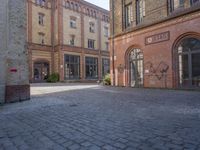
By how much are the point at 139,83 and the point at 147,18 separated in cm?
543

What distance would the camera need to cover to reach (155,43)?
47.4 feet

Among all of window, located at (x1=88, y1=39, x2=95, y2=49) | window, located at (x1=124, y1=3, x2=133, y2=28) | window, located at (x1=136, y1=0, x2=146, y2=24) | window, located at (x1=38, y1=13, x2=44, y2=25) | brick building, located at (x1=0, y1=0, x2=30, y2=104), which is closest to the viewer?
brick building, located at (x1=0, y1=0, x2=30, y2=104)

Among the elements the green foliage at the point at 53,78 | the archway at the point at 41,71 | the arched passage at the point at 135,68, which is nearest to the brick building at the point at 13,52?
the arched passage at the point at 135,68

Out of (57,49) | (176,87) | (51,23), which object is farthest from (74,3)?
Result: (176,87)

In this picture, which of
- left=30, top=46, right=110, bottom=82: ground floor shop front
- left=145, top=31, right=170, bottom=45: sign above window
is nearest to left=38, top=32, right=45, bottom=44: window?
left=30, top=46, right=110, bottom=82: ground floor shop front

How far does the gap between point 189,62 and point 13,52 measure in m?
10.7

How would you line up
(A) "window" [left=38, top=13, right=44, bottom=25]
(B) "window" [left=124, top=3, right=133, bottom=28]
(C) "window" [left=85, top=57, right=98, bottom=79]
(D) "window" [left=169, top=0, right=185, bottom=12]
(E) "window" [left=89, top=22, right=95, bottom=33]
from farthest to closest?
(E) "window" [left=89, top=22, right=95, bottom=33], (C) "window" [left=85, top=57, right=98, bottom=79], (A) "window" [left=38, top=13, right=44, bottom=25], (B) "window" [left=124, top=3, right=133, bottom=28], (D) "window" [left=169, top=0, right=185, bottom=12]

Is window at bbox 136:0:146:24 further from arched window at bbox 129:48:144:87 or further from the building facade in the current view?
the building facade

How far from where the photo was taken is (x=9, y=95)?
8281mm

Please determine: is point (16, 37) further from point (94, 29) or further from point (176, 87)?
point (94, 29)

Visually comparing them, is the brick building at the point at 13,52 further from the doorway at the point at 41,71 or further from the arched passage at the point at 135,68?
the doorway at the point at 41,71

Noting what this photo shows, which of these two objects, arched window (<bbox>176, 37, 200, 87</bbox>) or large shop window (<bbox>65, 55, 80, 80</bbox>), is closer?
arched window (<bbox>176, 37, 200, 87</bbox>)

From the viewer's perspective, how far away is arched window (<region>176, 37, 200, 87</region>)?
1212 centimetres

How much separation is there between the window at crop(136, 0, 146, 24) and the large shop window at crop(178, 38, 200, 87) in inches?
184
